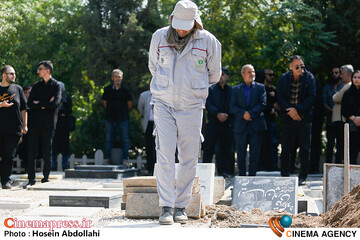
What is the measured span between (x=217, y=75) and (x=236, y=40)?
10.0m

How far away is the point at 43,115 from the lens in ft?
36.3

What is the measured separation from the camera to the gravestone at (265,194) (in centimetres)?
750

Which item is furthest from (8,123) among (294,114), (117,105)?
(294,114)

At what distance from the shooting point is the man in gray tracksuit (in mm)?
5855

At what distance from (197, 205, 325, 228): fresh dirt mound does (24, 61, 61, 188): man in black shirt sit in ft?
16.7

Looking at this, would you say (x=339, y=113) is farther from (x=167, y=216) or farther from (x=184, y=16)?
(x=167, y=216)

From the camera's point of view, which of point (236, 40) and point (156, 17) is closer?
point (236, 40)

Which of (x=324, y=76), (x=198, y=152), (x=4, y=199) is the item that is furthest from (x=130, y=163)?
(x=198, y=152)

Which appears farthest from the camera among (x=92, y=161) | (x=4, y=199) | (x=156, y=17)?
(x=156, y=17)

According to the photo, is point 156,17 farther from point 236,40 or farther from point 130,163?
point 130,163

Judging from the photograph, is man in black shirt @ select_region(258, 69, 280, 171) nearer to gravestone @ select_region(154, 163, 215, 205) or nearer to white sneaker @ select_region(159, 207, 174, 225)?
gravestone @ select_region(154, 163, 215, 205)

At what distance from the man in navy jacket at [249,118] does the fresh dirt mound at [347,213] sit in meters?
4.21

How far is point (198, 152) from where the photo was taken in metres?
6.09

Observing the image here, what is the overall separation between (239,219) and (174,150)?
1.09 meters
